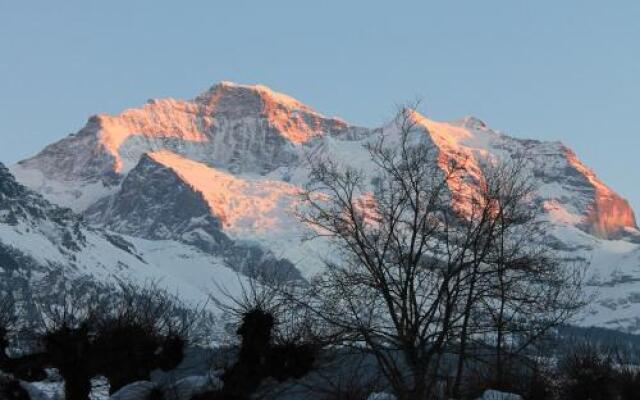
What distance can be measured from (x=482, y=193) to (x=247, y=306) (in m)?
9.74

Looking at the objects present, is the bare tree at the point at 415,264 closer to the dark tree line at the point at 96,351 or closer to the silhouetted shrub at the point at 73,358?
the dark tree line at the point at 96,351

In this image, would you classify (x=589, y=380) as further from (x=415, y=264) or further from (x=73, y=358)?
(x=73, y=358)

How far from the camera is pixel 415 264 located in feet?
94.8

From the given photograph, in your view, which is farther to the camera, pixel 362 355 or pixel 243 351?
pixel 362 355

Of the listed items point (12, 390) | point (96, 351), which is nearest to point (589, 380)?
point (96, 351)

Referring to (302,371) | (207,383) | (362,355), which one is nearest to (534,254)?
(362,355)

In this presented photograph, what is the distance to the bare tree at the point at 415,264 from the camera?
91.5ft

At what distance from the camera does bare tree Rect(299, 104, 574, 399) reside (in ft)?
91.5

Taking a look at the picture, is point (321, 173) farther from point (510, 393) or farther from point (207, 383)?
point (207, 383)

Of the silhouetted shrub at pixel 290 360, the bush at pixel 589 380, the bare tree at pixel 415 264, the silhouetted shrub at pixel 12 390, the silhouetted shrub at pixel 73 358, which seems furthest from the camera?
the bush at pixel 589 380

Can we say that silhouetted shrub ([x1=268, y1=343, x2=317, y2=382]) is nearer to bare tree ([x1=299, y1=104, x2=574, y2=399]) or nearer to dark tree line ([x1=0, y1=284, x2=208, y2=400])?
bare tree ([x1=299, y1=104, x2=574, y2=399])

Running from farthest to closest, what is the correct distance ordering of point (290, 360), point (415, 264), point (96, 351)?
point (415, 264) < point (96, 351) < point (290, 360)

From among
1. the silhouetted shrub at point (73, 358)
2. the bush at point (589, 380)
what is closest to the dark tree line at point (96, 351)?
the silhouetted shrub at point (73, 358)

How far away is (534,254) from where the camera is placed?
2919cm
